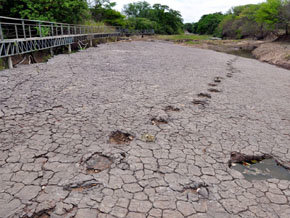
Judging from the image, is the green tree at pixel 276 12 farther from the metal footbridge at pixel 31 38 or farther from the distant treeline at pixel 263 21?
the metal footbridge at pixel 31 38

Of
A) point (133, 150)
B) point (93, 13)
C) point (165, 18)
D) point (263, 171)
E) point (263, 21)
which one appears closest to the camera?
point (263, 171)

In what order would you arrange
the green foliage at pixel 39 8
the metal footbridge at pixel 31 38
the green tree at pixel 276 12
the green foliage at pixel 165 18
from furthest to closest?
the green foliage at pixel 165 18
the green tree at pixel 276 12
the green foliage at pixel 39 8
the metal footbridge at pixel 31 38

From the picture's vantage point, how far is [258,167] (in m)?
2.80

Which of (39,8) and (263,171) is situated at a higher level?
(39,8)

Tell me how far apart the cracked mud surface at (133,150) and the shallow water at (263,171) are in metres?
0.13

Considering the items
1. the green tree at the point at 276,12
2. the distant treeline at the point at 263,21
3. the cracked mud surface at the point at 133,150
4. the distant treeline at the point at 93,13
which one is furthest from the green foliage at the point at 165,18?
the cracked mud surface at the point at 133,150

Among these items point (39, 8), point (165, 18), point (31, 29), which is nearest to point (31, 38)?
point (39, 8)

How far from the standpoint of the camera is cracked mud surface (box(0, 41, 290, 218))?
81.9 inches

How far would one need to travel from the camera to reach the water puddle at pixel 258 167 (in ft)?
8.68

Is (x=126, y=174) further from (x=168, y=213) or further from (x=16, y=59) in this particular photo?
(x=16, y=59)

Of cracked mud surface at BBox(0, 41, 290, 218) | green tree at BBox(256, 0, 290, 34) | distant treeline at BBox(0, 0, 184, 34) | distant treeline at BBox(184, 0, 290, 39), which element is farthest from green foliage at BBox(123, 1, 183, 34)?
cracked mud surface at BBox(0, 41, 290, 218)

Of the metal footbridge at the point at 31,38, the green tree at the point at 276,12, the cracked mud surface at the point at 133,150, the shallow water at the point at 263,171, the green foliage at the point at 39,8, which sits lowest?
the shallow water at the point at 263,171

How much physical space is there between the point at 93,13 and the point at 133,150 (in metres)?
34.8

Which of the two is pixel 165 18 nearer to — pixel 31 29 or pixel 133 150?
pixel 31 29
